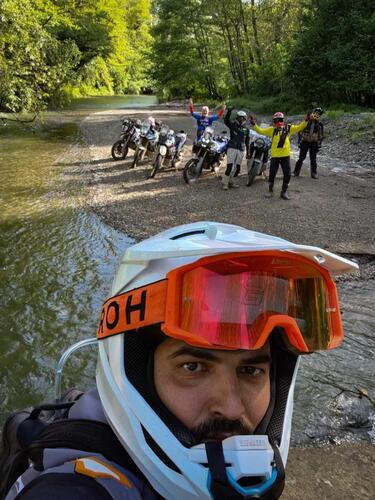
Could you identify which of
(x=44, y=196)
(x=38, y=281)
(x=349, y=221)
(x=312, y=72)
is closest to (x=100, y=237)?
(x=38, y=281)

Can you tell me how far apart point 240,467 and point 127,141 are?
41.6ft

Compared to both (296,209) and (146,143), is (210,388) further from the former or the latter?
(146,143)

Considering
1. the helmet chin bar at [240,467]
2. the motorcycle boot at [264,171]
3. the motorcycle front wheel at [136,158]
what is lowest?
the motorcycle boot at [264,171]

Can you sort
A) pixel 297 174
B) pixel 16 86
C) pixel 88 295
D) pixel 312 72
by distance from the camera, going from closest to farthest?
pixel 88 295 < pixel 16 86 < pixel 297 174 < pixel 312 72

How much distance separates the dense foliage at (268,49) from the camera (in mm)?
18812

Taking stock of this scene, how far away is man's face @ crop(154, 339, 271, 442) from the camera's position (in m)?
1.23

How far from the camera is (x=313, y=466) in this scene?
2723 mm

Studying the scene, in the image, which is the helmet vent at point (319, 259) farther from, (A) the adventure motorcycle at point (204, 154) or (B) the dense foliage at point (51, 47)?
(B) the dense foliage at point (51, 47)

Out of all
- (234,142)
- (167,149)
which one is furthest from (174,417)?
(167,149)

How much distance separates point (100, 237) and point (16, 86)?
18.4ft

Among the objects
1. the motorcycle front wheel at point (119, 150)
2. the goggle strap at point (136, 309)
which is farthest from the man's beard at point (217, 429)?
the motorcycle front wheel at point (119, 150)

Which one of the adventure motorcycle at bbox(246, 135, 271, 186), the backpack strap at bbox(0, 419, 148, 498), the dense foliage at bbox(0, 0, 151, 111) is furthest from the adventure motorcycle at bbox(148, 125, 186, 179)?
the backpack strap at bbox(0, 419, 148, 498)

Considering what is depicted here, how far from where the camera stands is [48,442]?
3.76 feet

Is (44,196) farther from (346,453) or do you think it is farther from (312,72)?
(312,72)
